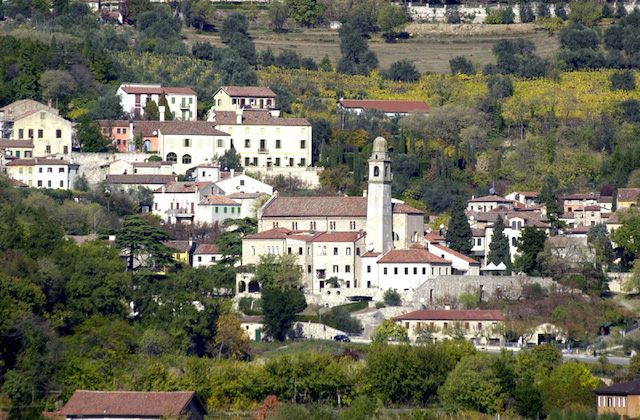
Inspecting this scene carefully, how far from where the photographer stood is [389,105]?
111562 millimetres

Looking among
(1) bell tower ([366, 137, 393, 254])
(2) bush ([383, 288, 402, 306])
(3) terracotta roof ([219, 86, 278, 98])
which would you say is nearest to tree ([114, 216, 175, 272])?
(1) bell tower ([366, 137, 393, 254])

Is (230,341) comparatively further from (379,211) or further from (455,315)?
(379,211)

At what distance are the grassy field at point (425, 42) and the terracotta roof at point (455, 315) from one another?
5050 centimetres

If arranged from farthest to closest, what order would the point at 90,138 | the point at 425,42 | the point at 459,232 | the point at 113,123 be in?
A: the point at 425,42 < the point at 113,123 < the point at 90,138 < the point at 459,232

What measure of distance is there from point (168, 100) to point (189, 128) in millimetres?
6956

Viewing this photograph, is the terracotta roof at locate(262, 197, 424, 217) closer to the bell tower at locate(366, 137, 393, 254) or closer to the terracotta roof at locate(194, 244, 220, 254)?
the bell tower at locate(366, 137, 393, 254)

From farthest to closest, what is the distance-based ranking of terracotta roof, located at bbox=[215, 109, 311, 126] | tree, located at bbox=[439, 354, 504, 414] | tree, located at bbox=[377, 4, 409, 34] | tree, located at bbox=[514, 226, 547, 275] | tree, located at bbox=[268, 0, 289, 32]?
tree, located at bbox=[377, 4, 409, 34] → tree, located at bbox=[268, 0, 289, 32] → terracotta roof, located at bbox=[215, 109, 311, 126] → tree, located at bbox=[514, 226, 547, 275] → tree, located at bbox=[439, 354, 504, 414]

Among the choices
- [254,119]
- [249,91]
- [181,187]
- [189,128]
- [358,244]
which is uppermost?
[249,91]

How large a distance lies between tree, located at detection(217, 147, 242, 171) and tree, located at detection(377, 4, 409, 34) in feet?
132

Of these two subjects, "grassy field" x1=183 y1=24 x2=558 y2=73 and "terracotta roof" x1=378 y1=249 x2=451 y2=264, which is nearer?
"terracotta roof" x1=378 y1=249 x2=451 y2=264

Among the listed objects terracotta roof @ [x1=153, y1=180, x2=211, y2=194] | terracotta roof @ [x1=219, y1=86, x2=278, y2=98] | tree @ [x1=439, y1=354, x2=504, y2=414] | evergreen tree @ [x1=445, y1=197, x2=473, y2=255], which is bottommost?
tree @ [x1=439, y1=354, x2=504, y2=414]

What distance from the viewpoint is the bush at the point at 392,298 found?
7950cm

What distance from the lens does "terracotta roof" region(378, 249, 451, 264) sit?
80375 millimetres

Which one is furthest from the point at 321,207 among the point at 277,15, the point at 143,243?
the point at 277,15
